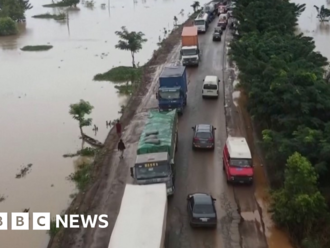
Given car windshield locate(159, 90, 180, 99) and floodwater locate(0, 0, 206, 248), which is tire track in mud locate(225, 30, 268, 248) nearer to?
car windshield locate(159, 90, 180, 99)

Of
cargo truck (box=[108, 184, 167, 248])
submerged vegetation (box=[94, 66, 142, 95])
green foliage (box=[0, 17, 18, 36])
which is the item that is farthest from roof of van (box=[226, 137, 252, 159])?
green foliage (box=[0, 17, 18, 36])

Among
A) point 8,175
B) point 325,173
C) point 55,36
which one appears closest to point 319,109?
point 325,173

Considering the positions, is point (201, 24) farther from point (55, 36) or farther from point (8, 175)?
point (8, 175)

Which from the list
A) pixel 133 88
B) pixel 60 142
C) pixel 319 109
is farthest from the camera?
pixel 133 88

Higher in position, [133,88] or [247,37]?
[247,37]

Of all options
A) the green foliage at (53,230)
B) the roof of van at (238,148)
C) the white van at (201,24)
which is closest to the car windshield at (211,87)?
the roof of van at (238,148)

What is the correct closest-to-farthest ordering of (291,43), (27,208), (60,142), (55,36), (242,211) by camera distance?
(242,211), (27,208), (60,142), (291,43), (55,36)

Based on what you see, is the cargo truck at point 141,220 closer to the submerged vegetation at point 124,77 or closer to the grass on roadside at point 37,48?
the submerged vegetation at point 124,77
